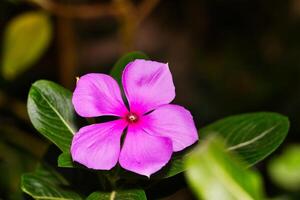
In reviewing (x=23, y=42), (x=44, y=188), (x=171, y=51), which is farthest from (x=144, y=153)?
(x=171, y=51)

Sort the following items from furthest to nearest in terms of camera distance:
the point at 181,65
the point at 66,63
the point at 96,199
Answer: the point at 181,65, the point at 66,63, the point at 96,199

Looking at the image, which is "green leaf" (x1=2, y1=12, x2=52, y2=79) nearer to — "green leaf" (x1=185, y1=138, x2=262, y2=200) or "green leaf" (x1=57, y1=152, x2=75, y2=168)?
"green leaf" (x1=57, y1=152, x2=75, y2=168)

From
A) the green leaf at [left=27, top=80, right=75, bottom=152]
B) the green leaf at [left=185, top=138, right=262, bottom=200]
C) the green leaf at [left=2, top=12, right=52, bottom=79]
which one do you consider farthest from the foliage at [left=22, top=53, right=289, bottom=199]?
the green leaf at [left=2, top=12, right=52, bottom=79]

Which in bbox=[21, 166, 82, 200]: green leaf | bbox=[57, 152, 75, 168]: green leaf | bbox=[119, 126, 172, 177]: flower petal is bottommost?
bbox=[21, 166, 82, 200]: green leaf

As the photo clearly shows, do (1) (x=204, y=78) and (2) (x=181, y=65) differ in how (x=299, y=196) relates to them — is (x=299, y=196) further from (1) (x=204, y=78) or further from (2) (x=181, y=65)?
(2) (x=181, y=65)

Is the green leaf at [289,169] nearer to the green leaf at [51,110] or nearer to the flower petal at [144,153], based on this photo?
the flower petal at [144,153]

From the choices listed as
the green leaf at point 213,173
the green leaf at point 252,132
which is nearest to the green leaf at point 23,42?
the green leaf at point 252,132

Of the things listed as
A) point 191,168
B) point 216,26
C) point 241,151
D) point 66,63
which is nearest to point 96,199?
point 241,151
